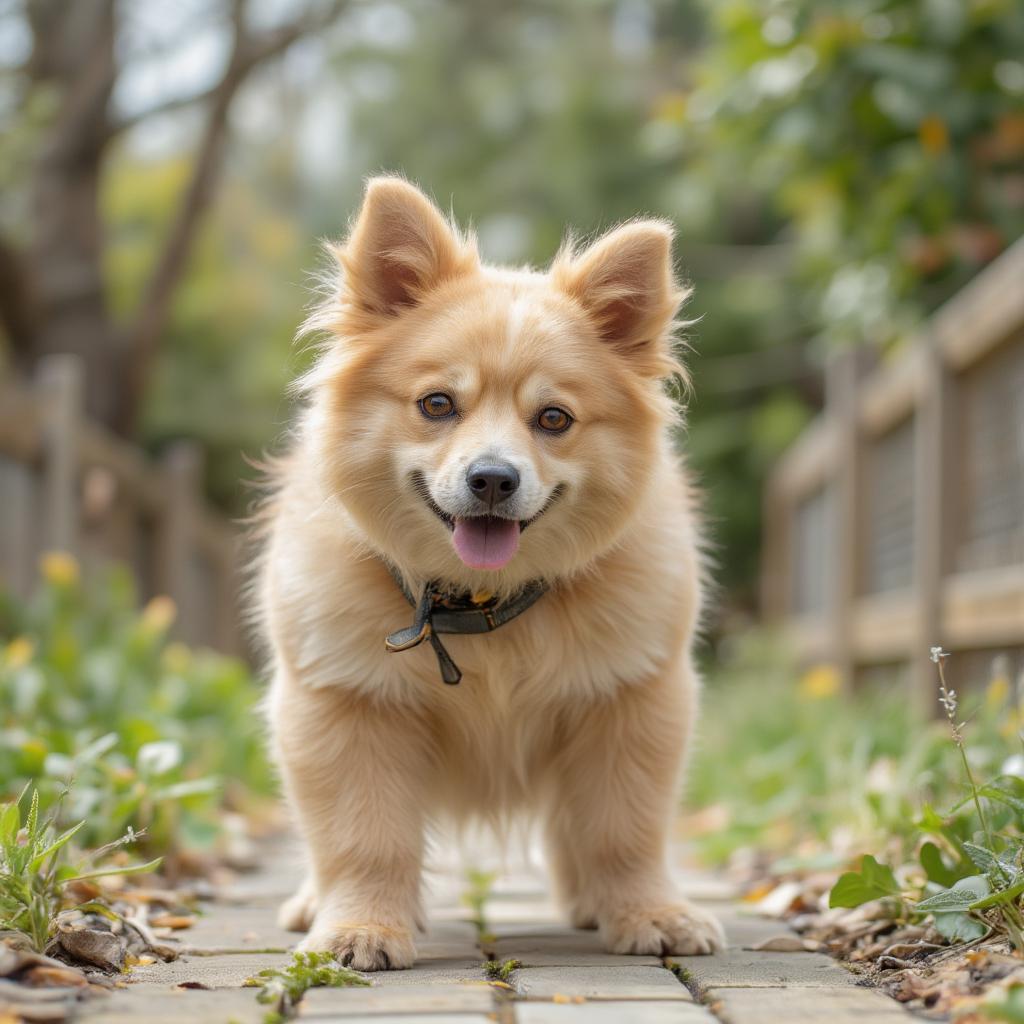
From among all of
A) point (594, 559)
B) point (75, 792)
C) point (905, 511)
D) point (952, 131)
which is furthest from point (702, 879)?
point (952, 131)

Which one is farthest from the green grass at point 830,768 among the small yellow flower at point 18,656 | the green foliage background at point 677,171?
the small yellow flower at point 18,656

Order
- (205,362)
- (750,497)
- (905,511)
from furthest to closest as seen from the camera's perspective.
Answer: (205,362) < (750,497) < (905,511)

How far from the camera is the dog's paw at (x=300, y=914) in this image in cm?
350

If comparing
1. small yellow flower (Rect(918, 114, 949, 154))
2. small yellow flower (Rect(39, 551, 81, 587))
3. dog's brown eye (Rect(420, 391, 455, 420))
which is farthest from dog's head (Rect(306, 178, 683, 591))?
small yellow flower (Rect(39, 551, 81, 587))

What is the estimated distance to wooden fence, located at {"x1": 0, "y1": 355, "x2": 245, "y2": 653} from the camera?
6.98 m

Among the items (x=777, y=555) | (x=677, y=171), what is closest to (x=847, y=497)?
(x=777, y=555)

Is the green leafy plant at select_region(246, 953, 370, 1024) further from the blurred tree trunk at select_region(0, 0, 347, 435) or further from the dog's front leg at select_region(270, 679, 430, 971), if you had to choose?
the blurred tree trunk at select_region(0, 0, 347, 435)

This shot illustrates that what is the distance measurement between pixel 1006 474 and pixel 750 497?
8.71 metres

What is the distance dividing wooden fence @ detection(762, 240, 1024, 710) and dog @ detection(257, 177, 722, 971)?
2.08 metres

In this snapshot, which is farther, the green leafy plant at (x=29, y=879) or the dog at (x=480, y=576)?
the dog at (x=480, y=576)

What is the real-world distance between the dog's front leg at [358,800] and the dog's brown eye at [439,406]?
0.71 metres

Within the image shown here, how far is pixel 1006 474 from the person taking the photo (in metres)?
5.42

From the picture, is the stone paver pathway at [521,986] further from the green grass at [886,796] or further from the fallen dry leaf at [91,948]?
the green grass at [886,796]

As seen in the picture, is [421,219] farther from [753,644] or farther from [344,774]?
[753,644]
